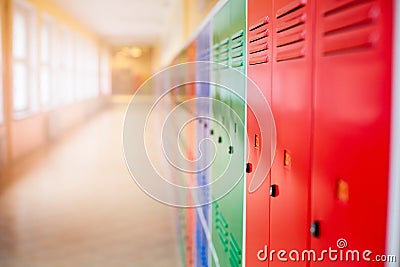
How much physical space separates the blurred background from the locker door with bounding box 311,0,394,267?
277 centimetres

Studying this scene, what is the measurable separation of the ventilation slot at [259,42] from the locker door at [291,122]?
3.6 inches

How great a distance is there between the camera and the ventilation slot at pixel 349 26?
0.71 meters

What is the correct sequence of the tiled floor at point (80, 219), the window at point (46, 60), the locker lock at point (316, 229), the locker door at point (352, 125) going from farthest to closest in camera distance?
the window at point (46, 60) < the tiled floor at point (80, 219) < the locker lock at point (316, 229) < the locker door at point (352, 125)

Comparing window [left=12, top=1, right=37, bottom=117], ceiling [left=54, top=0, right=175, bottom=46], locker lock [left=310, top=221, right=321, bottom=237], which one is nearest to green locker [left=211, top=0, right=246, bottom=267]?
locker lock [left=310, top=221, right=321, bottom=237]

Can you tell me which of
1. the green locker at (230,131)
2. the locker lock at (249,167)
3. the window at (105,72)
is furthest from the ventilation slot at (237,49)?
the window at (105,72)

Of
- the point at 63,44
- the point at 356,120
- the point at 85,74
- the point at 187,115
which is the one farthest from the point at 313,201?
the point at 85,74

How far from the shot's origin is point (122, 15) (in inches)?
517

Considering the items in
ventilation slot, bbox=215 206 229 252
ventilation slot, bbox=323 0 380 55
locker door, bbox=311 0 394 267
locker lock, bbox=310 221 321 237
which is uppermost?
ventilation slot, bbox=323 0 380 55

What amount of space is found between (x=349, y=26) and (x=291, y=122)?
359 mm

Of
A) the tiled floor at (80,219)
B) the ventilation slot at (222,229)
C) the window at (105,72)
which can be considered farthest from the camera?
the window at (105,72)

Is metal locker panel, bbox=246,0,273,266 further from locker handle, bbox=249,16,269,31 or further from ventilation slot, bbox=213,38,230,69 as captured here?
ventilation slot, bbox=213,38,230,69

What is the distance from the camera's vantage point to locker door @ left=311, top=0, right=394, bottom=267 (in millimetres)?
689

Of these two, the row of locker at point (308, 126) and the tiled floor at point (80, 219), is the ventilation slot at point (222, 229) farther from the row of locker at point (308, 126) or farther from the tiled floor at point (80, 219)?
the tiled floor at point (80, 219)

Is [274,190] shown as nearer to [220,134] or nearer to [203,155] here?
[220,134]
